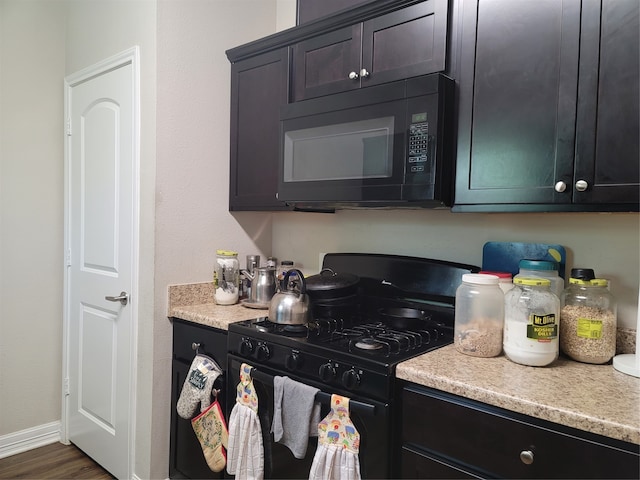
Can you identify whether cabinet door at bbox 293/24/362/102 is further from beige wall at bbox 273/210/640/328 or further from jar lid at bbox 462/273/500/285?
jar lid at bbox 462/273/500/285

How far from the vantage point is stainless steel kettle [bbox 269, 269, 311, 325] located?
1810 millimetres

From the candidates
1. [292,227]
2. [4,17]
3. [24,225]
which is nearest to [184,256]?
[292,227]

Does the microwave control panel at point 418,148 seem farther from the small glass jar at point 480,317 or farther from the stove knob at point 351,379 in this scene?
the stove knob at point 351,379

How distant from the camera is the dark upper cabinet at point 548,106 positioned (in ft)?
4.22

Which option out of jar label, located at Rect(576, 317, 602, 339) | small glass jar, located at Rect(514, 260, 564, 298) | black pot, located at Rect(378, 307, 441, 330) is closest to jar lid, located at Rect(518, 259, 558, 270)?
small glass jar, located at Rect(514, 260, 564, 298)

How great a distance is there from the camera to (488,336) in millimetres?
1472

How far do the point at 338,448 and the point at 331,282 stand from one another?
681 millimetres

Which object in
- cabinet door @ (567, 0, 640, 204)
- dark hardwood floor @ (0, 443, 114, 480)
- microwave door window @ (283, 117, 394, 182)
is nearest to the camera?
cabinet door @ (567, 0, 640, 204)

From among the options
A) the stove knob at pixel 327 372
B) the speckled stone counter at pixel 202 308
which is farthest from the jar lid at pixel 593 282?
the speckled stone counter at pixel 202 308

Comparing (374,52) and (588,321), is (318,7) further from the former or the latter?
(588,321)

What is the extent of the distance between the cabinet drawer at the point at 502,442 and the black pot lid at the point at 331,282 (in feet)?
2.10

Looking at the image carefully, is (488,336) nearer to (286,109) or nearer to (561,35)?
(561,35)

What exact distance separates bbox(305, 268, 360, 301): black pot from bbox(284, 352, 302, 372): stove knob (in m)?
0.33

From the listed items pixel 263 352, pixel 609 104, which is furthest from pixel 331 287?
pixel 609 104
